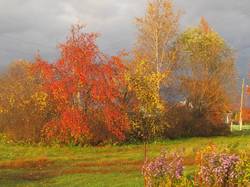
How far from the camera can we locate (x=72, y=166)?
31.8 meters

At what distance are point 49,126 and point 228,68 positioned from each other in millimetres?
30054

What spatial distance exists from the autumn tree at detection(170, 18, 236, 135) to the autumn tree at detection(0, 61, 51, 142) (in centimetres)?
1913

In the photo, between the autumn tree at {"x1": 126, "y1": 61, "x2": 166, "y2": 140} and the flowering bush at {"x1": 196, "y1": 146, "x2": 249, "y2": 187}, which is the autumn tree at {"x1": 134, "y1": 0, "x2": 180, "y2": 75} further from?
the flowering bush at {"x1": 196, "y1": 146, "x2": 249, "y2": 187}

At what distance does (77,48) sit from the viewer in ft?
159

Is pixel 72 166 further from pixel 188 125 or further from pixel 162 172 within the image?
pixel 188 125

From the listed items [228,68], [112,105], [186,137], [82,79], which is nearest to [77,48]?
[82,79]

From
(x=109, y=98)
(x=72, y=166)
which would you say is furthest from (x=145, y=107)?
(x=109, y=98)

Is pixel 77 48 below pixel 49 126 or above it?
above

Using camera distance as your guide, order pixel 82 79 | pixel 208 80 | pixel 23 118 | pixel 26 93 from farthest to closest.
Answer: pixel 208 80 < pixel 26 93 < pixel 23 118 < pixel 82 79

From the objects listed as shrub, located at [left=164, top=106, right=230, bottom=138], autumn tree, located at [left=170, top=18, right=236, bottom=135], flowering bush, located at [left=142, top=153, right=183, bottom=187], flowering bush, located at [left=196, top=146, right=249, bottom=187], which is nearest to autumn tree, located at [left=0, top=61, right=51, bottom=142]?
shrub, located at [left=164, top=106, right=230, bottom=138]

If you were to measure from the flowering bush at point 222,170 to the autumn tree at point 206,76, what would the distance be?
45.6 m

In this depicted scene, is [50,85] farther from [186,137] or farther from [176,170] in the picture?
[176,170]

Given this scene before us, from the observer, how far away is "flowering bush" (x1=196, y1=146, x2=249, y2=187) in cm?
1431

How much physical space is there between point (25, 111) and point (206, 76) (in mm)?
25775
